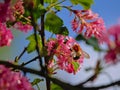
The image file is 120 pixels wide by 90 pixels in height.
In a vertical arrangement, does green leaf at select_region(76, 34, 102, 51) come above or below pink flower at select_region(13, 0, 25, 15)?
above

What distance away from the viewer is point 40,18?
2.03 metres

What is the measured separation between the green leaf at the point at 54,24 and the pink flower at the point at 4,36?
6.8 inches

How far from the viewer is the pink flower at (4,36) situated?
84.7 inches

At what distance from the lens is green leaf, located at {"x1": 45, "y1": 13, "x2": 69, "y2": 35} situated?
214 cm

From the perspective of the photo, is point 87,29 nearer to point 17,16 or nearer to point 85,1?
point 85,1

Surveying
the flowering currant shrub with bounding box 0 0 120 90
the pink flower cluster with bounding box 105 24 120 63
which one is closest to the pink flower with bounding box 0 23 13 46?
the flowering currant shrub with bounding box 0 0 120 90

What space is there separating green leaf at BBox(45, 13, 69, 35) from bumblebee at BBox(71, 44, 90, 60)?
9cm

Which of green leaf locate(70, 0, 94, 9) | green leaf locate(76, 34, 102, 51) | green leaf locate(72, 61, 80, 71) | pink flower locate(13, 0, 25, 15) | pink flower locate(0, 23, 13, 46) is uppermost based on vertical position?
green leaf locate(76, 34, 102, 51)

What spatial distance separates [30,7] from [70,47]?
2.09 ft

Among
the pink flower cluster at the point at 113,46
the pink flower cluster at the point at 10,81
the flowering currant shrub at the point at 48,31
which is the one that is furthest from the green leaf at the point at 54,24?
the pink flower cluster at the point at 113,46

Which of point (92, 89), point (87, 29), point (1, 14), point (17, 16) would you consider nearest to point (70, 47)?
point (87, 29)

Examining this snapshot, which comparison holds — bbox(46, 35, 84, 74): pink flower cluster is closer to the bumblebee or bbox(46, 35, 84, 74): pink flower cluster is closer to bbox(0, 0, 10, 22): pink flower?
the bumblebee

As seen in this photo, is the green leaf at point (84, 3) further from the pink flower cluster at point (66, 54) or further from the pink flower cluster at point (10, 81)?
the pink flower cluster at point (10, 81)

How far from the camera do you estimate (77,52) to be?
2.26 metres
